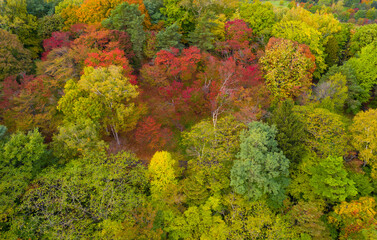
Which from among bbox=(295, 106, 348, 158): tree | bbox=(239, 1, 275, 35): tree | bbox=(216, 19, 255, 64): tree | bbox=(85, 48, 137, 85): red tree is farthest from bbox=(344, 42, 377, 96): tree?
bbox=(85, 48, 137, 85): red tree

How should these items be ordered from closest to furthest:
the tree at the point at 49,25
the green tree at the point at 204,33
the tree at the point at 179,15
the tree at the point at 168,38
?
the tree at the point at 168,38, the green tree at the point at 204,33, the tree at the point at 49,25, the tree at the point at 179,15

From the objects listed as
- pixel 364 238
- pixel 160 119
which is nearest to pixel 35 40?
pixel 160 119

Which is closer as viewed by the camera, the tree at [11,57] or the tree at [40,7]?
the tree at [11,57]

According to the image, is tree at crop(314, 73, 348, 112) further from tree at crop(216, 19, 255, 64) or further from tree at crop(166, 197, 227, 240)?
tree at crop(166, 197, 227, 240)

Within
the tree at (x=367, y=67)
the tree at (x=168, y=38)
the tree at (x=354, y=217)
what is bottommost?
the tree at (x=354, y=217)

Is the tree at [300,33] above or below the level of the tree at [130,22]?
below

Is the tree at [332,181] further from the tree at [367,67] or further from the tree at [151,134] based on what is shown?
the tree at [367,67]

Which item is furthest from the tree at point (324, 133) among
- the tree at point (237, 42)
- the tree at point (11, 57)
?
the tree at point (11, 57)
